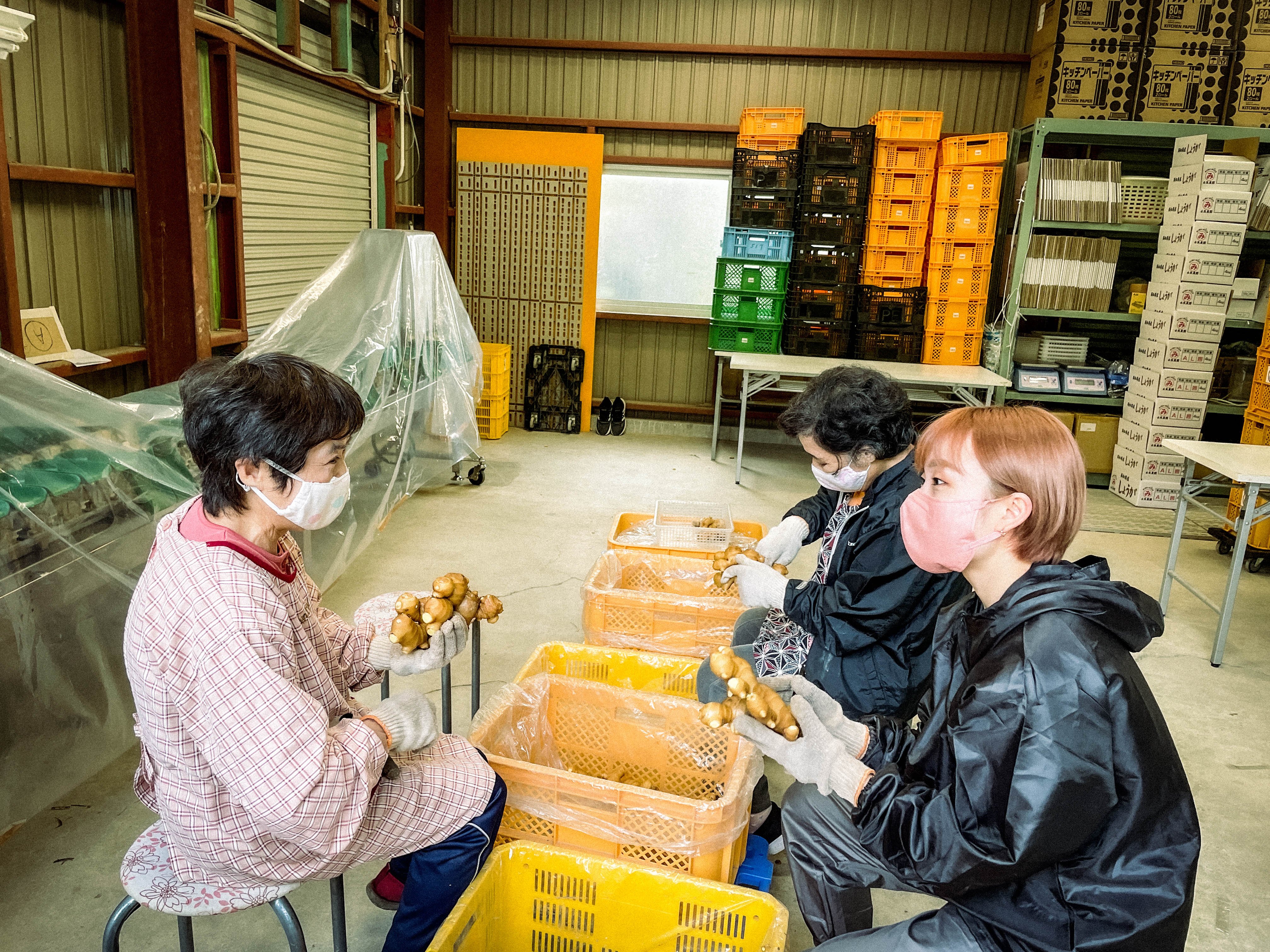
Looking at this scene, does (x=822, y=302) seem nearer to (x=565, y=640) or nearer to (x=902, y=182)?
(x=902, y=182)

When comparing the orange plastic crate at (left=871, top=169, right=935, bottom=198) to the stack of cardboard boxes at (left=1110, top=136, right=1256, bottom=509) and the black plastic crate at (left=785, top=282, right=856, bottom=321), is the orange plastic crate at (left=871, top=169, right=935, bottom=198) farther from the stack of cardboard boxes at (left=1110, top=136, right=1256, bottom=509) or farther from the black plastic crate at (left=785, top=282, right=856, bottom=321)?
the stack of cardboard boxes at (left=1110, top=136, right=1256, bottom=509)

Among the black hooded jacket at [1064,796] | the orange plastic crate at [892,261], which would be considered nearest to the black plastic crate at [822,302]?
the orange plastic crate at [892,261]

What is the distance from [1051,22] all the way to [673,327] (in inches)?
142

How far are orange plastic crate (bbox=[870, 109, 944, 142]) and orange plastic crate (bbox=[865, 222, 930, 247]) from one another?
608 mm

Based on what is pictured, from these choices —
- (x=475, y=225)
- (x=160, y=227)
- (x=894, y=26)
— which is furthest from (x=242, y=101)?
(x=894, y=26)

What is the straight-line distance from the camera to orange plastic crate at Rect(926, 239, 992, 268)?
6.32 m

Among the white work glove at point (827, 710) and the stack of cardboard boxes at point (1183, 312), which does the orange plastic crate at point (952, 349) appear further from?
the white work glove at point (827, 710)

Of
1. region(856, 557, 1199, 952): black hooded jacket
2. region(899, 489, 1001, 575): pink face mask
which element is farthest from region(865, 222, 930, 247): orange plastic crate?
region(856, 557, 1199, 952): black hooded jacket

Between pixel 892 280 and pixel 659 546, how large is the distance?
4152 millimetres

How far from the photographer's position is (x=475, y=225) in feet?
24.4

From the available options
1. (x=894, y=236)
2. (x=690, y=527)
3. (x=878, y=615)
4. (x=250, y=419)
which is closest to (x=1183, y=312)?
(x=894, y=236)

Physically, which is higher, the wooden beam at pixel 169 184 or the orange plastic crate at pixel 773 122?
the orange plastic crate at pixel 773 122

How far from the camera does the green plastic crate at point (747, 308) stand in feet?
21.7

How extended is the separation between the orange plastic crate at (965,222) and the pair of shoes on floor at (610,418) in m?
2.90
